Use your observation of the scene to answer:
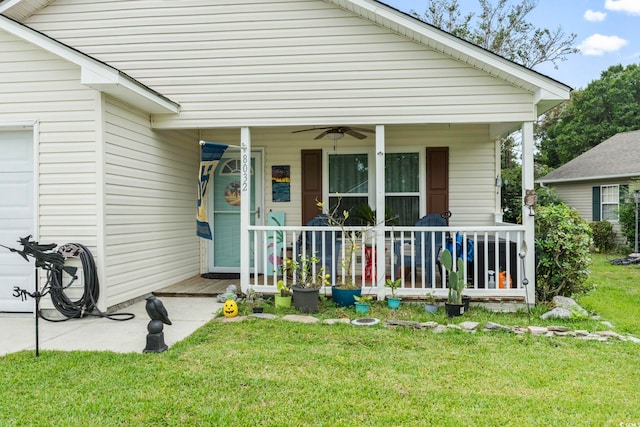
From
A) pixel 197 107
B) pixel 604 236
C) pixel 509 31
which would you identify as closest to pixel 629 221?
pixel 604 236

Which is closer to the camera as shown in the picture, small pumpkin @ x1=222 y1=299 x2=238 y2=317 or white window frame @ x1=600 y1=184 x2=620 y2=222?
small pumpkin @ x1=222 y1=299 x2=238 y2=317

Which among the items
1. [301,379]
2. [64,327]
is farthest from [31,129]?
[301,379]

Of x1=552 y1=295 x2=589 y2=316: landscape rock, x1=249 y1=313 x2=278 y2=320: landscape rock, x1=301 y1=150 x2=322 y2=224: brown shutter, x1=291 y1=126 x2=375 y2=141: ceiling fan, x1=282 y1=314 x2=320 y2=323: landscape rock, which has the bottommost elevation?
x1=282 y1=314 x2=320 y2=323: landscape rock

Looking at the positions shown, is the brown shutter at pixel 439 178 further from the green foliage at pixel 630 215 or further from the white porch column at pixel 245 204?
the green foliage at pixel 630 215

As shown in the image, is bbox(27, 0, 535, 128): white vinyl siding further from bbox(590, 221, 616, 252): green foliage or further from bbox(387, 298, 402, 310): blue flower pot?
bbox(590, 221, 616, 252): green foliage

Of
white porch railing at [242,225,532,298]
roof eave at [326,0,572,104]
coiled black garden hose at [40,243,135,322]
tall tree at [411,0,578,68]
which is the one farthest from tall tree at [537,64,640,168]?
coiled black garden hose at [40,243,135,322]

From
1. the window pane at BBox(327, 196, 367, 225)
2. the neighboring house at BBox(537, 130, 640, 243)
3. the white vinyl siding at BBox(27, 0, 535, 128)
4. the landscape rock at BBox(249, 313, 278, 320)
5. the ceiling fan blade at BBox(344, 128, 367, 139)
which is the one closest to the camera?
the landscape rock at BBox(249, 313, 278, 320)

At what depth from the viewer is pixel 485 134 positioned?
6785 millimetres

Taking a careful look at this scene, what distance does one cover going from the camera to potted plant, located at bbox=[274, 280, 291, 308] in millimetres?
5238

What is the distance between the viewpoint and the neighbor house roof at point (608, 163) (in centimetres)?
1298

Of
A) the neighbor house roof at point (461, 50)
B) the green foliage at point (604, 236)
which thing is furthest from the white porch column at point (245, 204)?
the green foliage at point (604, 236)

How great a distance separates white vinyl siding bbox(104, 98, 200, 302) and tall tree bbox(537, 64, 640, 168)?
23832 mm

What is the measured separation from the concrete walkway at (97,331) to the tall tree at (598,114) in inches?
988

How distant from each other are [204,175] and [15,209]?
2.20 meters
